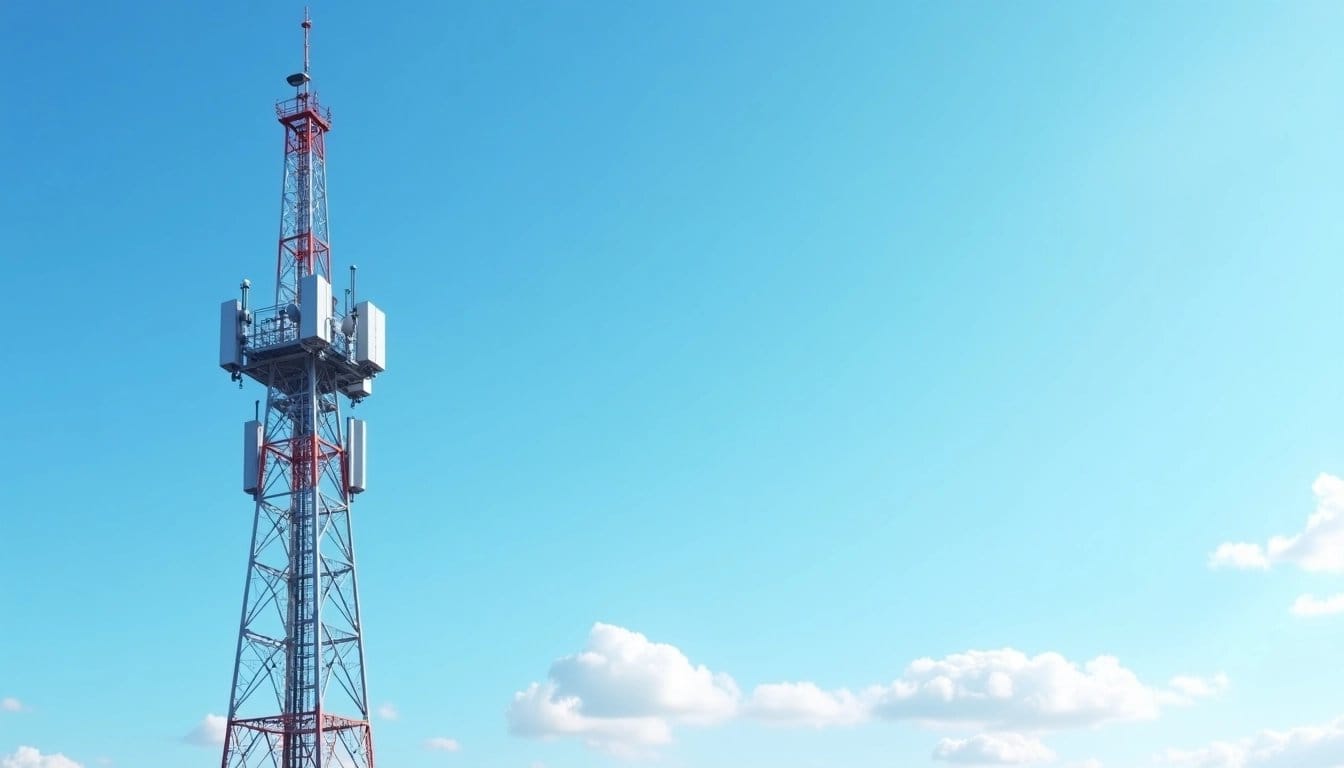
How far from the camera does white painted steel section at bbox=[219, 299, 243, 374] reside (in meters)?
118

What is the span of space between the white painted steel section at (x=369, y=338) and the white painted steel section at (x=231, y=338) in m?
8.68

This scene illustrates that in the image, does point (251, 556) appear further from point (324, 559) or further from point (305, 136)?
point (305, 136)

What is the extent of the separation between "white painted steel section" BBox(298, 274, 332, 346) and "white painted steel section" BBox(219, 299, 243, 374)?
481cm

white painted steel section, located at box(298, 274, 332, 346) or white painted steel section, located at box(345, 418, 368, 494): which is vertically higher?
white painted steel section, located at box(298, 274, 332, 346)

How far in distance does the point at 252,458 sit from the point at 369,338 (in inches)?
497

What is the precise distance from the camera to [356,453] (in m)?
121

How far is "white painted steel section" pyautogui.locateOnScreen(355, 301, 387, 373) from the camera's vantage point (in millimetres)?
120938

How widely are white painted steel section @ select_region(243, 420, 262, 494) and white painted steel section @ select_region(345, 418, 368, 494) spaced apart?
6.79 meters

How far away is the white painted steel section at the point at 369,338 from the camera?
120938 mm

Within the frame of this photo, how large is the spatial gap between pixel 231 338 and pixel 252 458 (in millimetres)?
9103

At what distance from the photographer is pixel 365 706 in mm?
113875

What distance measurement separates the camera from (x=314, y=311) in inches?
4577

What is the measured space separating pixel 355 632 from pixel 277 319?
24208 millimetres

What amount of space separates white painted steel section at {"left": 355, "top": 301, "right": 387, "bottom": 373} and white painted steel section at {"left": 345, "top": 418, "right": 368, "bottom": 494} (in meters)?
4.67
